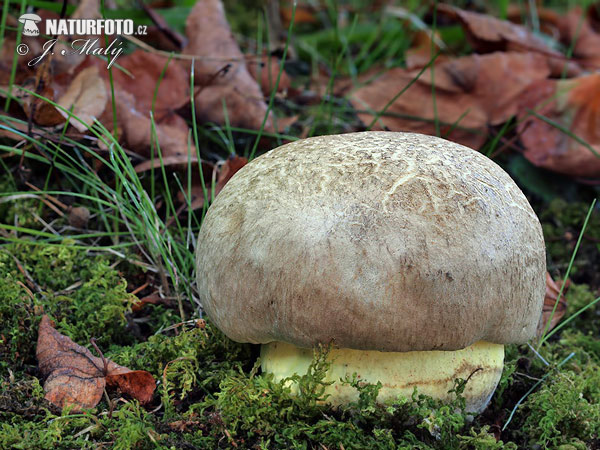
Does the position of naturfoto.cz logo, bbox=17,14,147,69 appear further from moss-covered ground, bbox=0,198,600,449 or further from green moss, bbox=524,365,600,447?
green moss, bbox=524,365,600,447

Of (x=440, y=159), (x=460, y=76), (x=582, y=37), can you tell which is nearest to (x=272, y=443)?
(x=440, y=159)

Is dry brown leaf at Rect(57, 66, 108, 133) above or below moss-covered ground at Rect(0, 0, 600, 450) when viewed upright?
above

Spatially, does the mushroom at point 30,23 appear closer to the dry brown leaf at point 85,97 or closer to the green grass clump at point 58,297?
the dry brown leaf at point 85,97

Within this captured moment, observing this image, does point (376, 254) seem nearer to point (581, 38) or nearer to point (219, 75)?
point (219, 75)

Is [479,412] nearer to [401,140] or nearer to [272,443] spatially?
[272,443]

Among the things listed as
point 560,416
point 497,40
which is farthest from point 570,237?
point 560,416

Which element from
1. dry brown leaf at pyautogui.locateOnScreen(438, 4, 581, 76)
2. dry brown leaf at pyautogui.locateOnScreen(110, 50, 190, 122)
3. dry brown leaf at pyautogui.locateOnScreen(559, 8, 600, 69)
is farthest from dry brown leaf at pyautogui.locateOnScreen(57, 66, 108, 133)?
dry brown leaf at pyautogui.locateOnScreen(559, 8, 600, 69)
